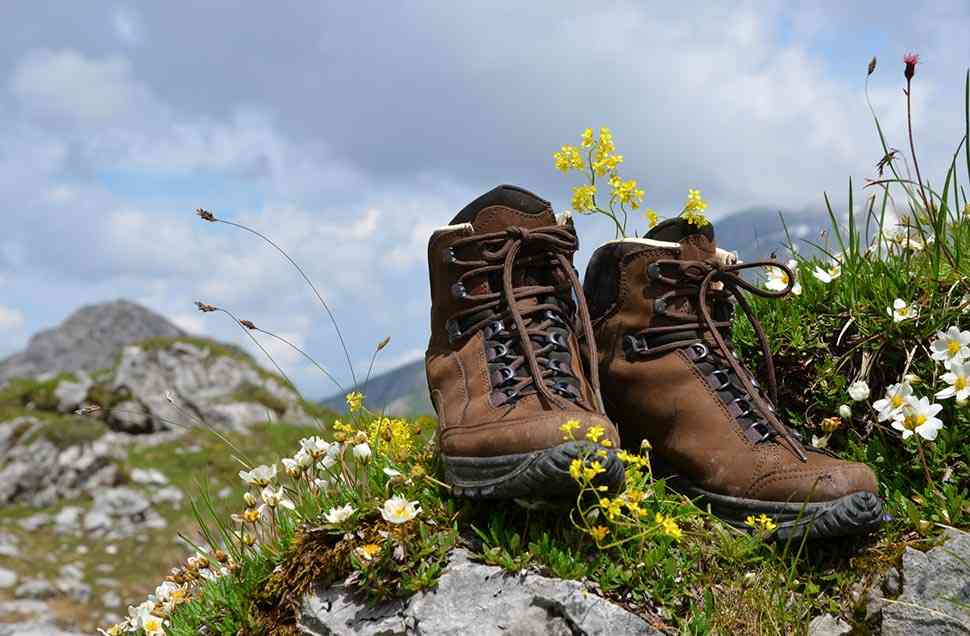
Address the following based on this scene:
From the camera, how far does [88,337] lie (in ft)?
113

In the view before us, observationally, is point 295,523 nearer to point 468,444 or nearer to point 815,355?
point 468,444

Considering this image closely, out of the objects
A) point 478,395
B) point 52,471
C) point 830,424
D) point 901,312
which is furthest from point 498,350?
point 52,471

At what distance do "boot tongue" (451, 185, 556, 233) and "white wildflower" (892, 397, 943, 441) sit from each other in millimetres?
1719

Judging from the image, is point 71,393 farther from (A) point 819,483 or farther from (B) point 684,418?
(A) point 819,483

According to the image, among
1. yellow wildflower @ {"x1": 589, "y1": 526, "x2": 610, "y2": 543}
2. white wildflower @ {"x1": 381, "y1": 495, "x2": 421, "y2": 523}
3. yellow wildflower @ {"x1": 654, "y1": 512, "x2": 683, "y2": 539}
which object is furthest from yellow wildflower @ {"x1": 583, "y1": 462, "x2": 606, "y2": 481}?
white wildflower @ {"x1": 381, "y1": 495, "x2": 421, "y2": 523}

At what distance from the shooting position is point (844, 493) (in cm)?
341

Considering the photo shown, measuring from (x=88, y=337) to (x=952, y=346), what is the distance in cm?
3500

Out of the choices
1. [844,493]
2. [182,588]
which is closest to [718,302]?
[844,493]

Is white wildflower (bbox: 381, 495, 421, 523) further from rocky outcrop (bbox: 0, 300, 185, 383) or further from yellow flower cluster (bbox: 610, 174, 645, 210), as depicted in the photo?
rocky outcrop (bbox: 0, 300, 185, 383)

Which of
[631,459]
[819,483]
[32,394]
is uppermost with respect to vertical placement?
[32,394]

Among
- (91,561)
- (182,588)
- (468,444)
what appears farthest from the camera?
(91,561)

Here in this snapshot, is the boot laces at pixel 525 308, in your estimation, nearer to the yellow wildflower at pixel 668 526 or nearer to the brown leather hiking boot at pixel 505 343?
the brown leather hiking boot at pixel 505 343

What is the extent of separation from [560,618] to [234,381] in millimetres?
18951

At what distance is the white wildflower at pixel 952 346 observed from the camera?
12.8ft
